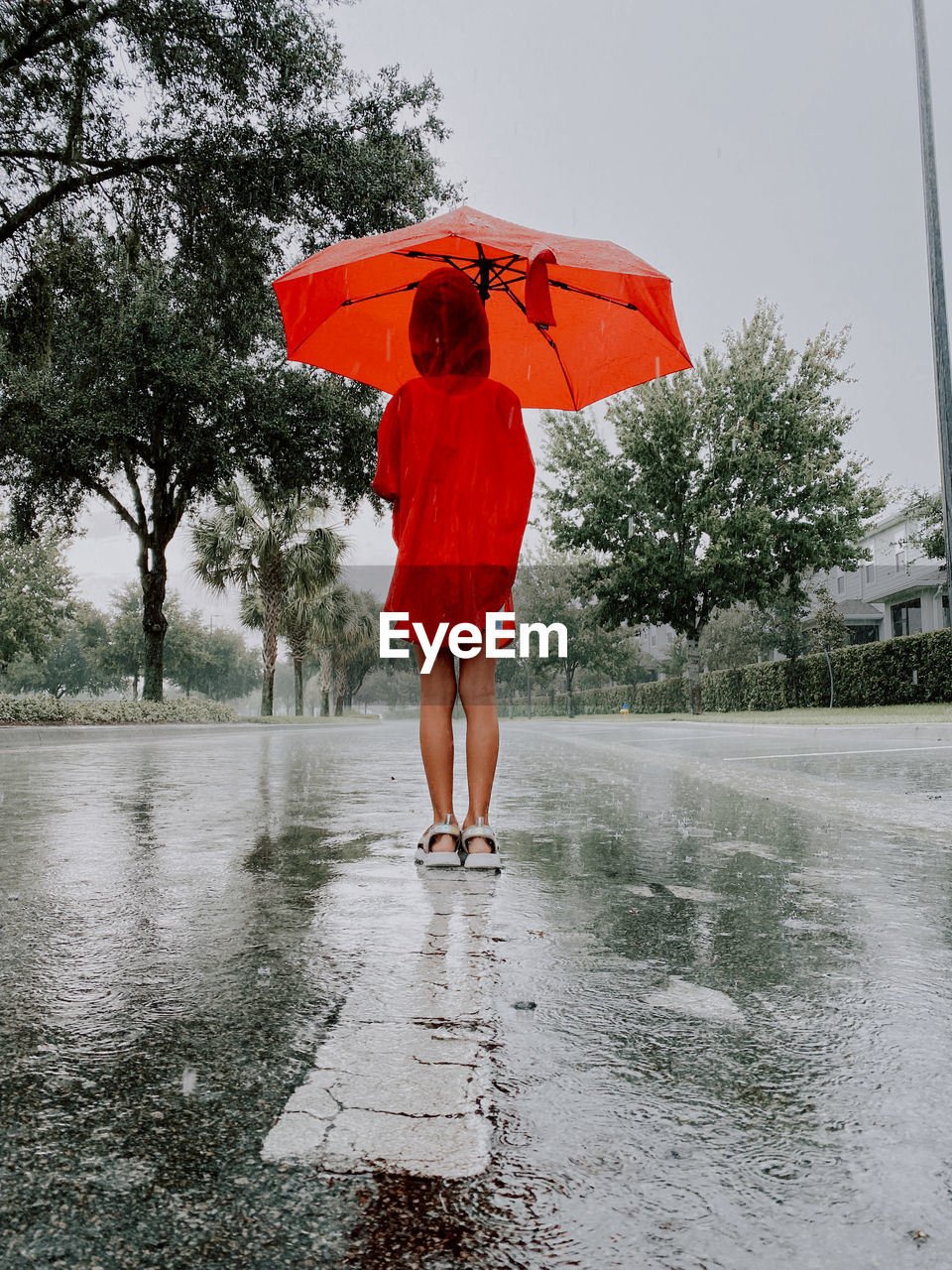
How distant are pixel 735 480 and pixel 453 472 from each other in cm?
2794

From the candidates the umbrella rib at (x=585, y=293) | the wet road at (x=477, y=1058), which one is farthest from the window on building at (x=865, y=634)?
the wet road at (x=477, y=1058)

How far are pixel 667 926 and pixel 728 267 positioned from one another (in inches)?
1490

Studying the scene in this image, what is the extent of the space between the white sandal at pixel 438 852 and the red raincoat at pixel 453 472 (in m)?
0.74

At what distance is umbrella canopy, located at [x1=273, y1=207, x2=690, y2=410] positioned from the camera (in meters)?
4.13

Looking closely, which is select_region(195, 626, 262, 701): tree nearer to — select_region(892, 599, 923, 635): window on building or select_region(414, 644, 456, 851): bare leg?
select_region(892, 599, 923, 635): window on building

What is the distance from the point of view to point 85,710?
2005 cm

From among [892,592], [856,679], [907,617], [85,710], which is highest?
[892,592]

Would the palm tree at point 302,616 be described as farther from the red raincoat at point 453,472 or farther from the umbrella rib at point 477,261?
the red raincoat at point 453,472

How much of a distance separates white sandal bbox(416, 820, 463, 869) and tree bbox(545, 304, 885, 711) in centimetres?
2620

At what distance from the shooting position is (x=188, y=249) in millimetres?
14727

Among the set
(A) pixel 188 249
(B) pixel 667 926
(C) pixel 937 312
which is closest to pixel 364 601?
(A) pixel 188 249

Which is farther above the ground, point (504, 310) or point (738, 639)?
point (738, 639)

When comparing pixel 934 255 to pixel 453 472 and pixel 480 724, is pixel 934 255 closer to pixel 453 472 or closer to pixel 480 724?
pixel 453 472

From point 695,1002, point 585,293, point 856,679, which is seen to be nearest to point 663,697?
point 856,679
